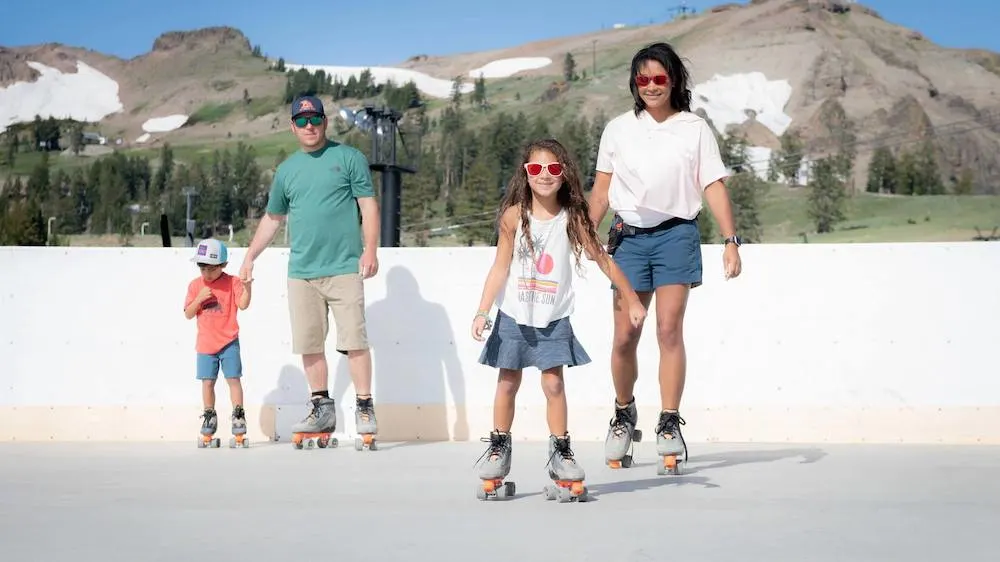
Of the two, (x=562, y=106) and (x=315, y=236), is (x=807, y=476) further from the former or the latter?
(x=562, y=106)

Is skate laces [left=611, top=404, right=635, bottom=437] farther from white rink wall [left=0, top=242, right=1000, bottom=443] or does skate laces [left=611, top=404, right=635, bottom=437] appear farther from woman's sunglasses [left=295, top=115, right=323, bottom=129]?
woman's sunglasses [left=295, top=115, right=323, bottom=129]

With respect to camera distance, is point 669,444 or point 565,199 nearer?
Result: point 565,199

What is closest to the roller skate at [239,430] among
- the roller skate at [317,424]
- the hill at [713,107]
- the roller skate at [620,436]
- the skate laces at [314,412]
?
the roller skate at [317,424]

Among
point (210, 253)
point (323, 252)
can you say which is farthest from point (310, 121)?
point (210, 253)

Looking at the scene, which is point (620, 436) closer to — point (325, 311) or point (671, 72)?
point (671, 72)

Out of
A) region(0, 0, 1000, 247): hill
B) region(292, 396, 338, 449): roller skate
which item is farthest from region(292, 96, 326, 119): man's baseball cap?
region(0, 0, 1000, 247): hill

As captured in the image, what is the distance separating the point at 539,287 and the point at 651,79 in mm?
1274

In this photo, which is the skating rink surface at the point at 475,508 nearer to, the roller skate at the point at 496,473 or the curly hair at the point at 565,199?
the roller skate at the point at 496,473

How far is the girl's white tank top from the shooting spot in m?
4.33

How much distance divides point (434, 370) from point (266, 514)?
3083mm

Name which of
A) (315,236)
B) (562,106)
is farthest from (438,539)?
(562,106)

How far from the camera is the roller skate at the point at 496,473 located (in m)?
4.16

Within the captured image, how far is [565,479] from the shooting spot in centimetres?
412

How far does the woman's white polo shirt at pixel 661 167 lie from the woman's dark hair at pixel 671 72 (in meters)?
0.06
